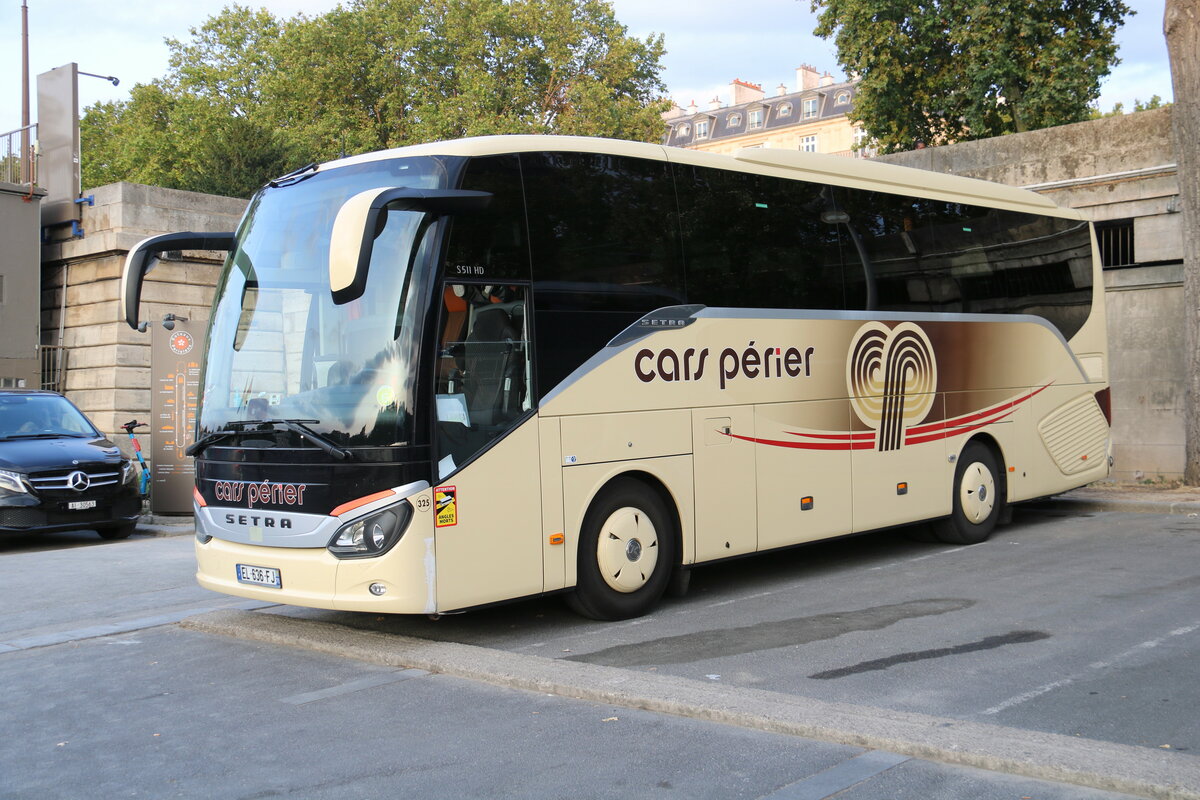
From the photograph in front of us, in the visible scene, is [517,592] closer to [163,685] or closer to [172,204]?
[163,685]

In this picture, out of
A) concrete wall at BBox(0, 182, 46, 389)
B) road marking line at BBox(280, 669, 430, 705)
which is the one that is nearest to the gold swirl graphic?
road marking line at BBox(280, 669, 430, 705)

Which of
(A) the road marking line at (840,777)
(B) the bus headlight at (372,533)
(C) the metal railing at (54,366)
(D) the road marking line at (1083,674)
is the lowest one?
(A) the road marking line at (840,777)

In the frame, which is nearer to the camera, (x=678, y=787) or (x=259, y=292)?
(x=678, y=787)

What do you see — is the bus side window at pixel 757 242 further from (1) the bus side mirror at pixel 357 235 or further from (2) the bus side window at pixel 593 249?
(1) the bus side mirror at pixel 357 235

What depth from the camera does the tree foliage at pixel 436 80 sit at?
46188 millimetres

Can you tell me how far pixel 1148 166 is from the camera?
54.7 feet

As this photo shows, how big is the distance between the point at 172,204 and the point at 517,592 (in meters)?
15.3

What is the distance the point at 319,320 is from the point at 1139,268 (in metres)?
13.7

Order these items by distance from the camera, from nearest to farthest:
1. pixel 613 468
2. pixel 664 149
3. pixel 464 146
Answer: pixel 464 146 < pixel 613 468 < pixel 664 149

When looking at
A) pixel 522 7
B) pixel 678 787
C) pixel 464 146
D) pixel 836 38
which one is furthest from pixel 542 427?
pixel 522 7

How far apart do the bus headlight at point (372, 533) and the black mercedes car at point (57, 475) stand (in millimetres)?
→ 8340

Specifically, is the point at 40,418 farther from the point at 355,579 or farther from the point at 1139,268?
the point at 1139,268

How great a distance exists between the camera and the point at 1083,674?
653 centimetres

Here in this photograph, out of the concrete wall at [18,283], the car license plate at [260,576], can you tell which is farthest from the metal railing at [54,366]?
the car license plate at [260,576]
